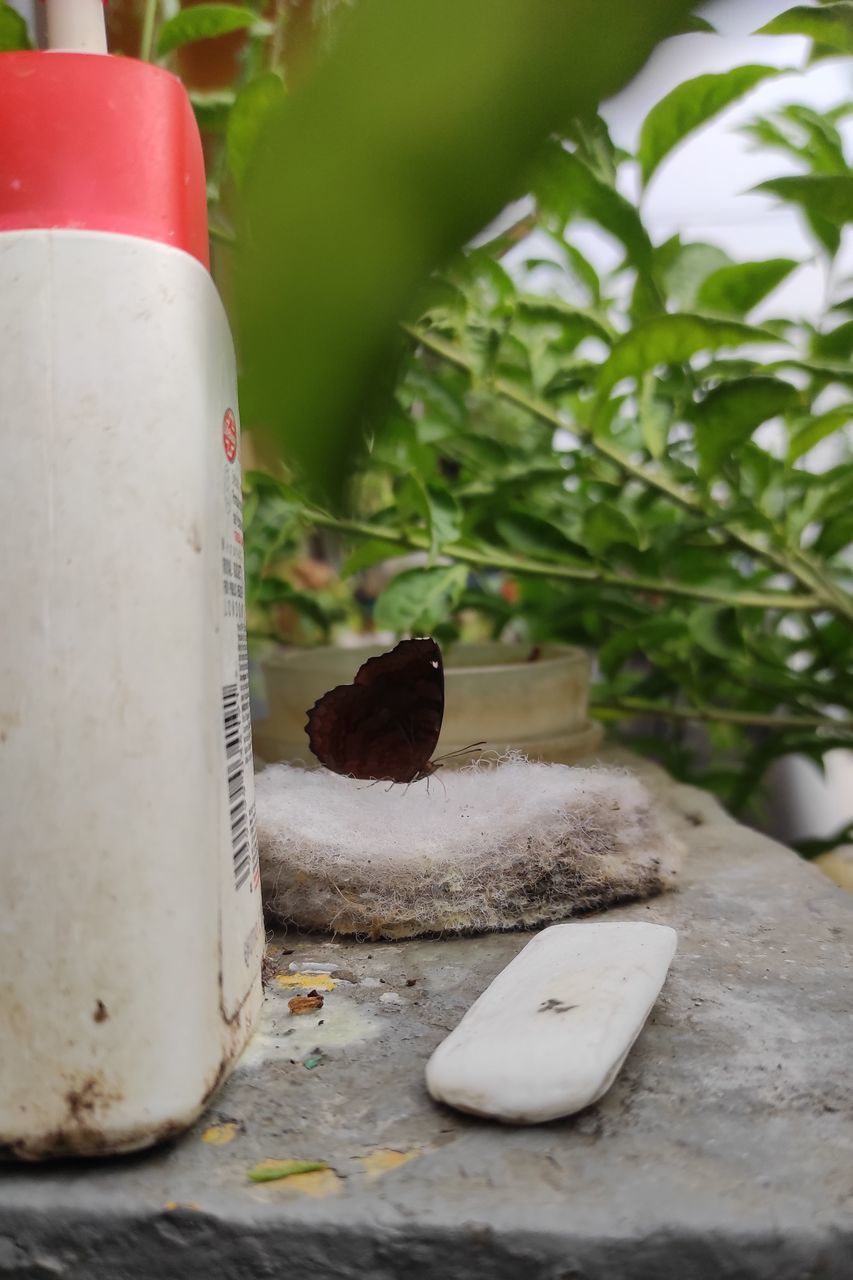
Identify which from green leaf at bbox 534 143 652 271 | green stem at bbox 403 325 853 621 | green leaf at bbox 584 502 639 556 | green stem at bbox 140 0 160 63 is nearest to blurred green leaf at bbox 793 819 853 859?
green stem at bbox 403 325 853 621

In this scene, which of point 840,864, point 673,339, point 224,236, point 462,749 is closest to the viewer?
point 224,236

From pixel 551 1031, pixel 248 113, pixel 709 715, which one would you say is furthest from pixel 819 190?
pixel 709 715

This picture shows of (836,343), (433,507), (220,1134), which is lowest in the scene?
(220,1134)

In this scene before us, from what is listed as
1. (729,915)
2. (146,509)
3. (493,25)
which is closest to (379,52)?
(493,25)

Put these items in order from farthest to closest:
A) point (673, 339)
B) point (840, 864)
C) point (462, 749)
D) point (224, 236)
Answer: point (840, 864) < point (462, 749) < point (673, 339) < point (224, 236)

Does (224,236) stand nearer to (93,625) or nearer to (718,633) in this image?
(93,625)

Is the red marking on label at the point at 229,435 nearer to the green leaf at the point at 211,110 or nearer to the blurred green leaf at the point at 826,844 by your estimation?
the green leaf at the point at 211,110

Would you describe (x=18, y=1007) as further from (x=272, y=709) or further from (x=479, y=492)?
(x=479, y=492)
